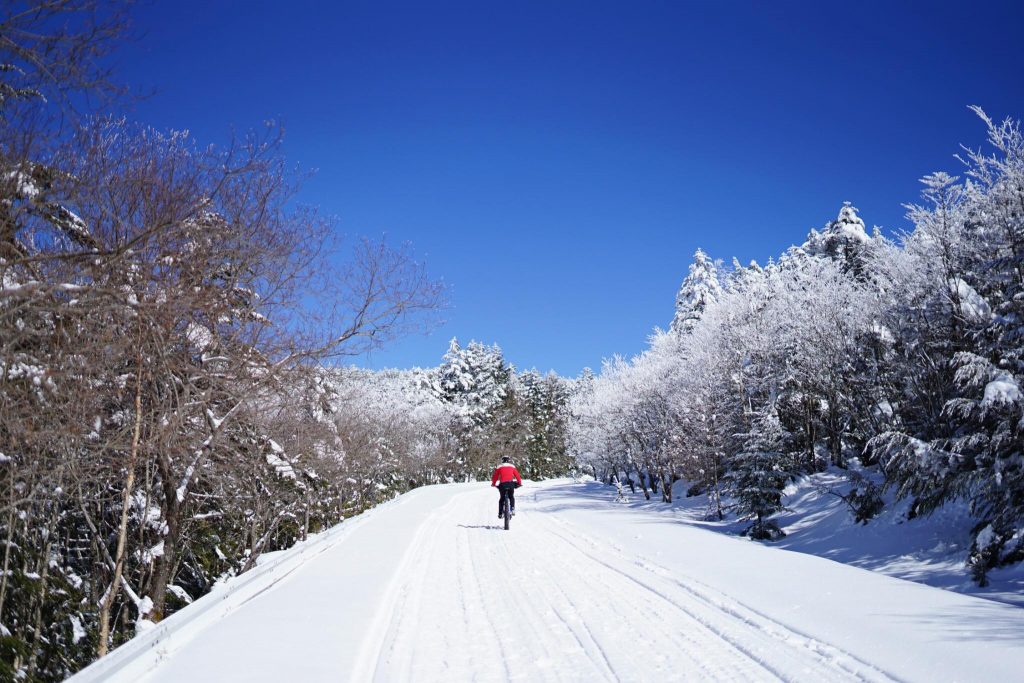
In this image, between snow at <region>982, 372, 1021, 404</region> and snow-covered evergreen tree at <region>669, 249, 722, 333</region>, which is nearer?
snow at <region>982, 372, 1021, 404</region>

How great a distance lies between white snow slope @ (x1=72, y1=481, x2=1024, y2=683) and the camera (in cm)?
480

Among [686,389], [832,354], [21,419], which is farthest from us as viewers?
[686,389]

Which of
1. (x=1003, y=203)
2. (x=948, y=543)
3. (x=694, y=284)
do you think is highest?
(x=694, y=284)

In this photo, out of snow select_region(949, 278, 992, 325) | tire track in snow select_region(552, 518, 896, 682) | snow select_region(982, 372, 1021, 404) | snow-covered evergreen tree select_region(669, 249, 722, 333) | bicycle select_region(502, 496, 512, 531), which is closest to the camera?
tire track in snow select_region(552, 518, 896, 682)

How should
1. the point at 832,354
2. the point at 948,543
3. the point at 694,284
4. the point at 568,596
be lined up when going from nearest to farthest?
the point at 568,596 → the point at 948,543 → the point at 832,354 → the point at 694,284

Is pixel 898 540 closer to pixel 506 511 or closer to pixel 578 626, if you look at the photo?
pixel 506 511

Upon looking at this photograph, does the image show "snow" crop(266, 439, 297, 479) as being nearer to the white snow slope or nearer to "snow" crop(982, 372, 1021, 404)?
the white snow slope

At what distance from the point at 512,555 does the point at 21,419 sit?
7.52 meters

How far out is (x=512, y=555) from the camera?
37.0 ft

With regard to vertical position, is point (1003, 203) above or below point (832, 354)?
above

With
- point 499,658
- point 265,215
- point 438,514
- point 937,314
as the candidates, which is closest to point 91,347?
point 265,215

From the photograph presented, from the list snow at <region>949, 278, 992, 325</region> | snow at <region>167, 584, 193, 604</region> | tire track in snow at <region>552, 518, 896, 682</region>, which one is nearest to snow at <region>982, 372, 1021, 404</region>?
snow at <region>949, 278, 992, 325</region>

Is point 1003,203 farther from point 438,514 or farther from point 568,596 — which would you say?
point 438,514

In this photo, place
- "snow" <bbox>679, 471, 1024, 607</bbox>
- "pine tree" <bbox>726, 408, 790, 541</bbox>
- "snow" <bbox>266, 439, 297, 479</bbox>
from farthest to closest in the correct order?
"pine tree" <bbox>726, 408, 790, 541</bbox> < "snow" <bbox>679, 471, 1024, 607</bbox> < "snow" <bbox>266, 439, 297, 479</bbox>
